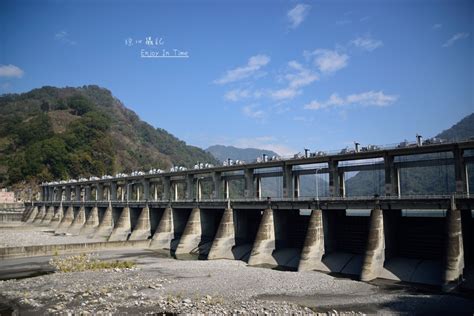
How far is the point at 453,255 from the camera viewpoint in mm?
29781

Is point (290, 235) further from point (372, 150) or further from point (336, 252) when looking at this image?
point (372, 150)

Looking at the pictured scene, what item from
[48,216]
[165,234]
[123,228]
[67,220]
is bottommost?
[165,234]

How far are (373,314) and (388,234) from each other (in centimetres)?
1373

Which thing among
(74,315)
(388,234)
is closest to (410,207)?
(388,234)

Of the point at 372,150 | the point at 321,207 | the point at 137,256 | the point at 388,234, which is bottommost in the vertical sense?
the point at 137,256

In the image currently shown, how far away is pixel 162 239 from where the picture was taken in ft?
196

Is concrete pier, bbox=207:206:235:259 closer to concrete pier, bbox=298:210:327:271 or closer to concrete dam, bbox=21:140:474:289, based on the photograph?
concrete dam, bbox=21:140:474:289

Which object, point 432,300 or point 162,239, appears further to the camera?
point 162,239

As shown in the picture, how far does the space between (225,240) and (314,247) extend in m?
13.6

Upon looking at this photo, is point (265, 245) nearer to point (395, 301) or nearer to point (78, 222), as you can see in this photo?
point (395, 301)

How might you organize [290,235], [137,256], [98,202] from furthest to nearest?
[98,202]
[137,256]
[290,235]

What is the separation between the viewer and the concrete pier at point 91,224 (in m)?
79.3

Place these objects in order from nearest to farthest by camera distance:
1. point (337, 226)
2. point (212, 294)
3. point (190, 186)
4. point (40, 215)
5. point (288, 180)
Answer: point (212, 294), point (337, 226), point (288, 180), point (190, 186), point (40, 215)

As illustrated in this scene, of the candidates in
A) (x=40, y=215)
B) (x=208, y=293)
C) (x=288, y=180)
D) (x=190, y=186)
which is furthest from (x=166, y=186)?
(x=40, y=215)
